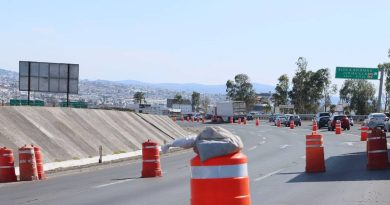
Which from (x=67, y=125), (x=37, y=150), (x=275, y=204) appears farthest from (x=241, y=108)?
(x=275, y=204)

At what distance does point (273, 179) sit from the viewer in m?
17.9

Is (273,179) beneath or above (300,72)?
beneath

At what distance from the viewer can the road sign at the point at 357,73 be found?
227ft

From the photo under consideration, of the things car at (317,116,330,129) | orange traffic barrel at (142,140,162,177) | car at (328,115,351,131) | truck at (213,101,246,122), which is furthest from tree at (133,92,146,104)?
orange traffic barrel at (142,140,162,177)

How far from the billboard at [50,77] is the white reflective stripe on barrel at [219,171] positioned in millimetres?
38129

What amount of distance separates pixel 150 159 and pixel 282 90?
110m

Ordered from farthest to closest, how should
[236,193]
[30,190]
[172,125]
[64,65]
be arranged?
[172,125] → [64,65] → [30,190] → [236,193]

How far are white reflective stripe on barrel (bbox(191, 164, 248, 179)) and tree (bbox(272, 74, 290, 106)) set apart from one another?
391 ft

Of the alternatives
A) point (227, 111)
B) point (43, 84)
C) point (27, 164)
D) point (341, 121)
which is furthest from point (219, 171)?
point (227, 111)

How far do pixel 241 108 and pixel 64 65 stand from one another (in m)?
67.3

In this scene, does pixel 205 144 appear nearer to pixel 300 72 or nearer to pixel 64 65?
pixel 64 65

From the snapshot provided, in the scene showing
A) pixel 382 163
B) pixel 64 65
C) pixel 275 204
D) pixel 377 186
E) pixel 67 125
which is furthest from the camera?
pixel 64 65

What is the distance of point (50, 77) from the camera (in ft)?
143

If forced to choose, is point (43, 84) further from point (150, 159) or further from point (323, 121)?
point (323, 121)
